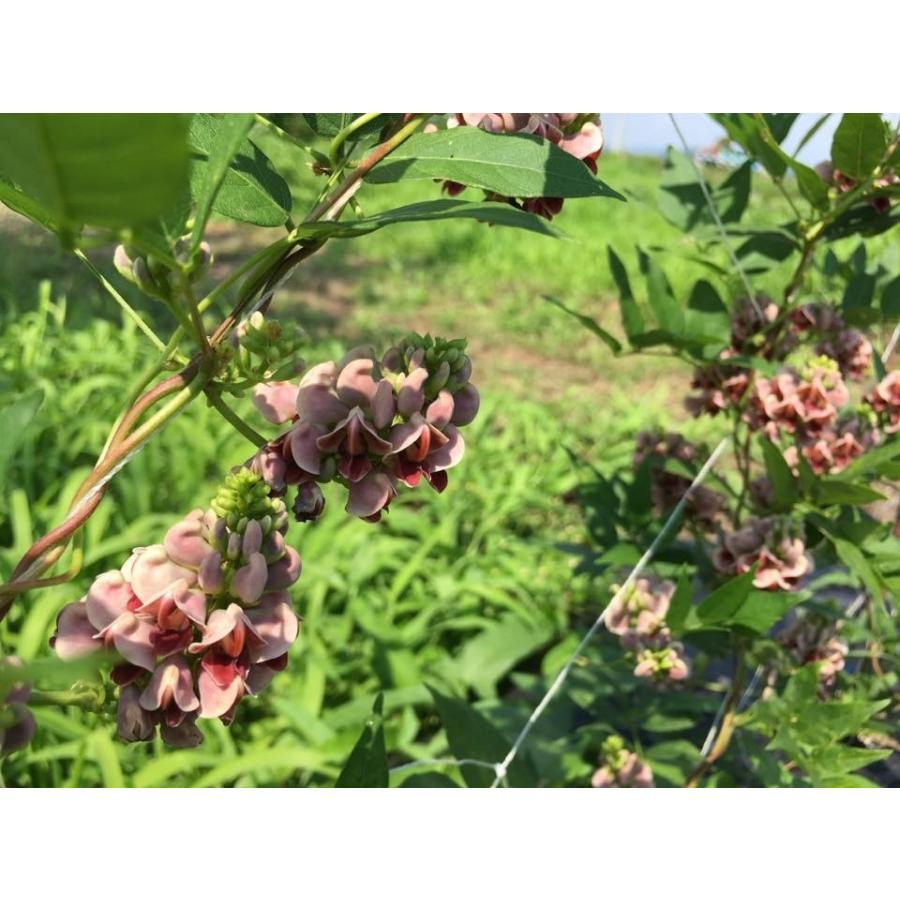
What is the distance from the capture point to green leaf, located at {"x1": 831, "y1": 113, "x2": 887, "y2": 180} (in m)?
0.75

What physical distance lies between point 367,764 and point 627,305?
0.55 meters

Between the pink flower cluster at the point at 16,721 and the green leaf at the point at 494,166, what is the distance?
9.8 inches

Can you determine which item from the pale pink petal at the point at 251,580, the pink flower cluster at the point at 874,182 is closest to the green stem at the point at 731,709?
the pink flower cluster at the point at 874,182

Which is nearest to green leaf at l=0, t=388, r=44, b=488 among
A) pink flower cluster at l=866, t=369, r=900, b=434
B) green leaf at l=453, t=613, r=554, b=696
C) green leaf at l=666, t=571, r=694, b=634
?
green leaf at l=666, t=571, r=694, b=634

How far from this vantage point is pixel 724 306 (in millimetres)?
1000

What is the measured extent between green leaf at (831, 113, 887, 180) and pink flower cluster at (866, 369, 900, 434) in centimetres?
21

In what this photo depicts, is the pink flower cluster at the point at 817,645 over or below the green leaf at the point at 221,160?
below

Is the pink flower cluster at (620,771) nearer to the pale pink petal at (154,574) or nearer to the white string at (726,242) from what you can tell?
the white string at (726,242)

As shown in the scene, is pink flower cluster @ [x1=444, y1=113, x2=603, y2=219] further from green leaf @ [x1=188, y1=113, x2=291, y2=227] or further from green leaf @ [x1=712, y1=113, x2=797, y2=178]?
green leaf @ [x1=712, y1=113, x2=797, y2=178]

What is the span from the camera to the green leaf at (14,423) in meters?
0.45

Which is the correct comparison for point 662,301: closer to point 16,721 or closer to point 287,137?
point 287,137

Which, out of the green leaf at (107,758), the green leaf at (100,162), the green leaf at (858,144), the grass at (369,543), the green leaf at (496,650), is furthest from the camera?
the green leaf at (496,650)

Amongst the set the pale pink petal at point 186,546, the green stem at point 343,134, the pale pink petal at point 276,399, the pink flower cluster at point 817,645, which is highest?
the green stem at point 343,134
